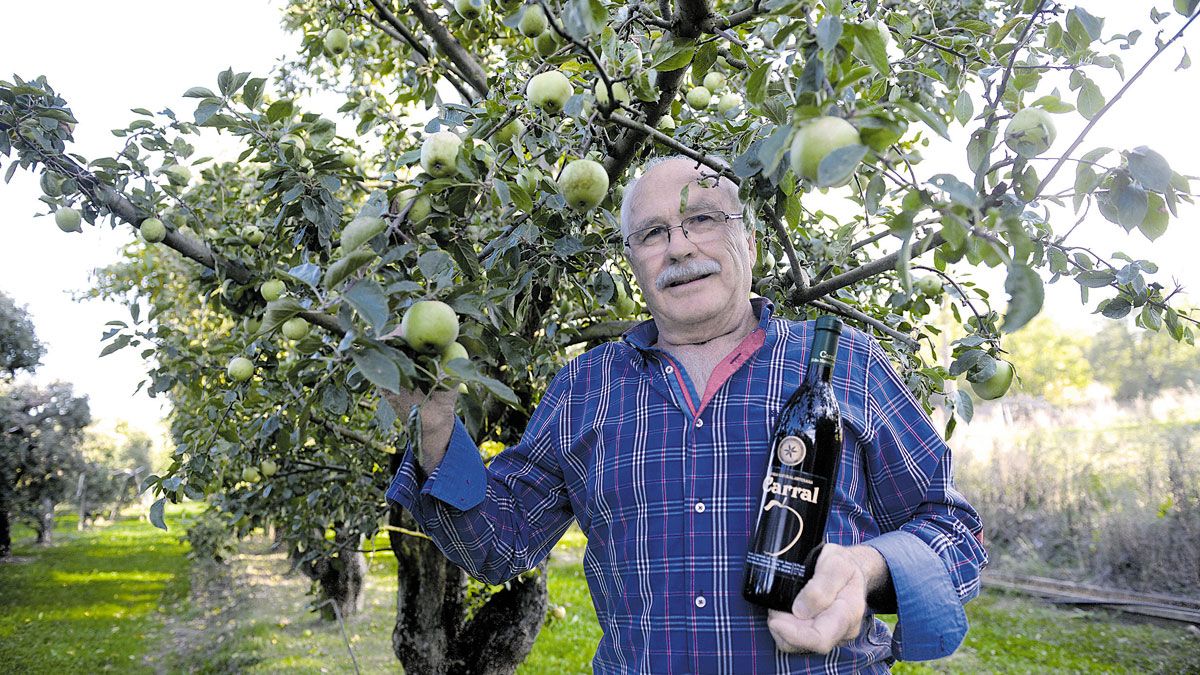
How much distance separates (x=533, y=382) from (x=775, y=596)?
235 centimetres

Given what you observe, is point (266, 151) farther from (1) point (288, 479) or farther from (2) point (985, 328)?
(1) point (288, 479)

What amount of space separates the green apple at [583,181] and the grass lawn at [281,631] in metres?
2.85

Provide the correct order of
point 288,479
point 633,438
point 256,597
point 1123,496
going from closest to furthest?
point 633,438 < point 288,479 < point 1123,496 < point 256,597

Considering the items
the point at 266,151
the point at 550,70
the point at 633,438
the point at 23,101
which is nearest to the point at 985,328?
the point at 633,438

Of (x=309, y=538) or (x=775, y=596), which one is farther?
(x=309, y=538)

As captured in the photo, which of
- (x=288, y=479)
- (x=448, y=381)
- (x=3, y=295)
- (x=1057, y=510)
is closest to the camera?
(x=448, y=381)

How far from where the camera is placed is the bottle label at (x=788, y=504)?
4.48ft

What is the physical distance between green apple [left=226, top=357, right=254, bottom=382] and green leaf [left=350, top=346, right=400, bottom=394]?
1455 mm

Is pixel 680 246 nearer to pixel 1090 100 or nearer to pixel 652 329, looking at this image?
pixel 652 329

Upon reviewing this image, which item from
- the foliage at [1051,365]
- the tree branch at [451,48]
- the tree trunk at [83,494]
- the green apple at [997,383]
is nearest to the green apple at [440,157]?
the green apple at [997,383]

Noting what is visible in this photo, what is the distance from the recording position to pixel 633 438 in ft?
5.60

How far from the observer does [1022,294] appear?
3.00 ft

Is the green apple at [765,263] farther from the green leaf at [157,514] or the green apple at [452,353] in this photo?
the green leaf at [157,514]

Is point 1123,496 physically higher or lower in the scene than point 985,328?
lower
